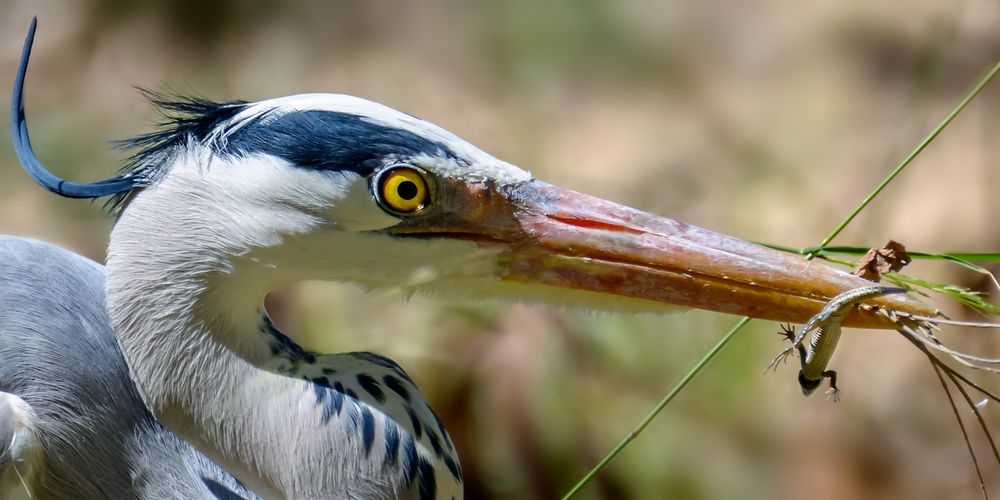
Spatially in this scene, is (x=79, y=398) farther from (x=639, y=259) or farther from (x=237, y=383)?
(x=639, y=259)

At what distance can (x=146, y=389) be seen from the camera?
146 cm

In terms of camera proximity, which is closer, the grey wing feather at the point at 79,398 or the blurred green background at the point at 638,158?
the grey wing feather at the point at 79,398

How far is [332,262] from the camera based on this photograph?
1.43 metres

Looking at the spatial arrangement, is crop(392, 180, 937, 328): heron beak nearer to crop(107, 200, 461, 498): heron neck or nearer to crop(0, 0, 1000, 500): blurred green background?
crop(107, 200, 461, 498): heron neck

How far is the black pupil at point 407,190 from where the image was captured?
140cm

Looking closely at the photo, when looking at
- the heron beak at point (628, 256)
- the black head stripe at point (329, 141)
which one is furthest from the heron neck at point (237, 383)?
the heron beak at point (628, 256)

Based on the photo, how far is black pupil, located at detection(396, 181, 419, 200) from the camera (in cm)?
140

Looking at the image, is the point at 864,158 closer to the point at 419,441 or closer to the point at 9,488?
the point at 419,441

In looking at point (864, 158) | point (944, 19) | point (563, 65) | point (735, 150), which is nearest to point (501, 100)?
point (563, 65)

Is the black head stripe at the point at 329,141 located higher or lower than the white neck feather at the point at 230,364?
higher

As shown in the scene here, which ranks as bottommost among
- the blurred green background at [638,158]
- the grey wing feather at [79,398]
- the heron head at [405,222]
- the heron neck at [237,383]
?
the grey wing feather at [79,398]

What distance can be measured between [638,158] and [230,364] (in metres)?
2.66

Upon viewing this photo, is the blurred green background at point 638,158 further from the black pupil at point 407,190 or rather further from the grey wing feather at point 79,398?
the black pupil at point 407,190

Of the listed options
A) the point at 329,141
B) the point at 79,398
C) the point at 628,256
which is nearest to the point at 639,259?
the point at 628,256
